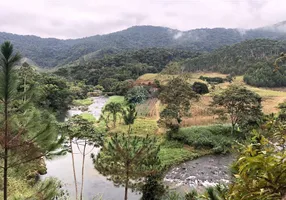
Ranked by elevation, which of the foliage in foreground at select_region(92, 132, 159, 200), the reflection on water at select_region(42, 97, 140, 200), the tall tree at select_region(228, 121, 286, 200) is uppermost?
the tall tree at select_region(228, 121, 286, 200)

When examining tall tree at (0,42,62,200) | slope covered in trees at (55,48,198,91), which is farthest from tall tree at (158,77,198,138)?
slope covered in trees at (55,48,198,91)

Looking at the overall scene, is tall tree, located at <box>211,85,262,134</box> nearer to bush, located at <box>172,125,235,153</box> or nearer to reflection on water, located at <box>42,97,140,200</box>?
bush, located at <box>172,125,235,153</box>

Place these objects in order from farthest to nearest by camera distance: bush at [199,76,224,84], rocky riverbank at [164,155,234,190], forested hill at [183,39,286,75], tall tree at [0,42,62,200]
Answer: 1. forested hill at [183,39,286,75]
2. bush at [199,76,224,84]
3. rocky riverbank at [164,155,234,190]
4. tall tree at [0,42,62,200]

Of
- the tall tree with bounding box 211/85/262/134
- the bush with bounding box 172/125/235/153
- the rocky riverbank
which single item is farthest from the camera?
the tall tree with bounding box 211/85/262/134

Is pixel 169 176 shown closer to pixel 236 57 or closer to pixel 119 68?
pixel 236 57

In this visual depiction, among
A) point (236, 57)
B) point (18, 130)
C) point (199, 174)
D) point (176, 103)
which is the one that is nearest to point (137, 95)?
point (176, 103)

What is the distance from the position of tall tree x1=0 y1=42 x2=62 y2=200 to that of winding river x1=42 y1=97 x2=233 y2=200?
1015cm

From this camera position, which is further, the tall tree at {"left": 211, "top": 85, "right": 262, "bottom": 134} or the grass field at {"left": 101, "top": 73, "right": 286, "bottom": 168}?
the tall tree at {"left": 211, "top": 85, "right": 262, "bottom": 134}

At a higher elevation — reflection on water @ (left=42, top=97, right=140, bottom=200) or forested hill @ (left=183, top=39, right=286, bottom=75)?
forested hill @ (left=183, top=39, right=286, bottom=75)

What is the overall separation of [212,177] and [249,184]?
1682 cm

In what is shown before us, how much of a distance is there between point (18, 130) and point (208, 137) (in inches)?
794

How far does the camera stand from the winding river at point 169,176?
1617 centimetres

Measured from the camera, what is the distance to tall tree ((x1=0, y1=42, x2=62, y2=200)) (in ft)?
15.8

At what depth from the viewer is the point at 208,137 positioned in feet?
78.3
